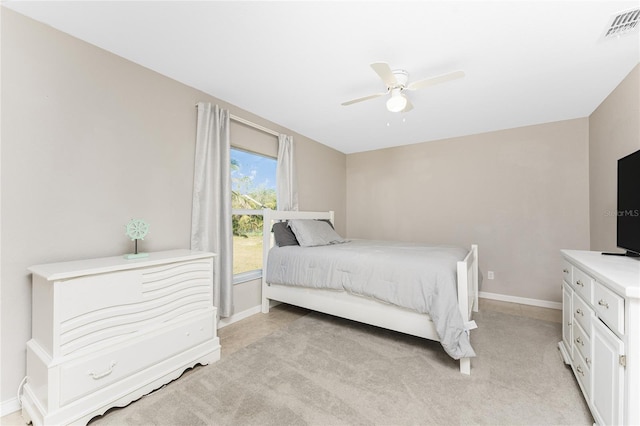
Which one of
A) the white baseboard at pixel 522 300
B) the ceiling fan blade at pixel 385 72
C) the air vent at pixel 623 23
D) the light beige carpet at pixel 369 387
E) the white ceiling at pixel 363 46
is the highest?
the white ceiling at pixel 363 46

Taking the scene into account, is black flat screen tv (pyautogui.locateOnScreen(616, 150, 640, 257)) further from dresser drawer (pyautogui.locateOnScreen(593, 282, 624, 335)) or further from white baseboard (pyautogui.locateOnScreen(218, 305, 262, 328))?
white baseboard (pyautogui.locateOnScreen(218, 305, 262, 328))

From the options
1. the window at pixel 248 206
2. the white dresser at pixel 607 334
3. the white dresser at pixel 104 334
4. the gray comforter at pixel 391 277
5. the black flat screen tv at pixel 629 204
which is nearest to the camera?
the white dresser at pixel 607 334

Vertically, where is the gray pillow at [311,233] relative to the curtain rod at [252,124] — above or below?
below

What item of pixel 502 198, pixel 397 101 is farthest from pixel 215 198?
pixel 502 198

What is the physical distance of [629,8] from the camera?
5.01 feet

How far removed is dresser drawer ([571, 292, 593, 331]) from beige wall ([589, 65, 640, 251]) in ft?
4.37

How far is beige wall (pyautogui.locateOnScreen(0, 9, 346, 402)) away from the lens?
1.59 meters

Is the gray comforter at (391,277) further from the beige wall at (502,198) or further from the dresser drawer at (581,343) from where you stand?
the beige wall at (502,198)

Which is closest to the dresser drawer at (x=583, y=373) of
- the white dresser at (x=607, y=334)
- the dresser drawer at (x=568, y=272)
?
the white dresser at (x=607, y=334)

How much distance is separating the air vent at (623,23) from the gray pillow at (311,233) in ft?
9.57

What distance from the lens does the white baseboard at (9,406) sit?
154cm

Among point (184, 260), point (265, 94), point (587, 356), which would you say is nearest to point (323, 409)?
point (184, 260)

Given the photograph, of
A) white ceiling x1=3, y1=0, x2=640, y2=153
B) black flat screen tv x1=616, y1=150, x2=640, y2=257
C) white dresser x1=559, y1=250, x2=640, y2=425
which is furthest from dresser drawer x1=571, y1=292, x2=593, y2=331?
white ceiling x1=3, y1=0, x2=640, y2=153

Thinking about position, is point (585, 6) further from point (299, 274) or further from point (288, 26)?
point (299, 274)
